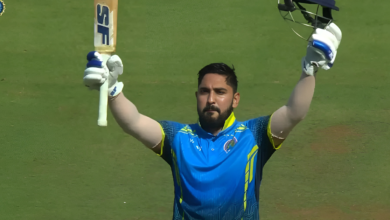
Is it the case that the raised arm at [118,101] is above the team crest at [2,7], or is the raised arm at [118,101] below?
below

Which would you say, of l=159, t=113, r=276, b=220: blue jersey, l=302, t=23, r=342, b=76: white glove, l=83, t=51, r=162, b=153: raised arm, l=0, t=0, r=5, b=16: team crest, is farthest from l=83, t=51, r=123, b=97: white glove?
l=0, t=0, r=5, b=16: team crest

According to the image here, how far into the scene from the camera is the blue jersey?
3854 mm

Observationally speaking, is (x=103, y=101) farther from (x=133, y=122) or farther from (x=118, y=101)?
(x=133, y=122)

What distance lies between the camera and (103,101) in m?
3.64

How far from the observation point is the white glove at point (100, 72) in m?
3.60

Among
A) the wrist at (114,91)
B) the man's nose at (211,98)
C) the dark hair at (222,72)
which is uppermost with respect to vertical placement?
the dark hair at (222,72)

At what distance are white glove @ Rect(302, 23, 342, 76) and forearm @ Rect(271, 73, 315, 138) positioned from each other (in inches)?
3.1

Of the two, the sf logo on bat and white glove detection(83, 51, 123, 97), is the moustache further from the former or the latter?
the sf logo on bat

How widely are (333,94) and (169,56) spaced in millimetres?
2587

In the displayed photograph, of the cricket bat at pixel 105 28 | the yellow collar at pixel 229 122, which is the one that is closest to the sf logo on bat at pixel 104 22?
the cricket bat at pixel 105 28

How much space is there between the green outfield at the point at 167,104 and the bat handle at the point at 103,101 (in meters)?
2.88

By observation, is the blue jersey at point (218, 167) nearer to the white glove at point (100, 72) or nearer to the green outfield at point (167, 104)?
the white glove at point (100, 72)

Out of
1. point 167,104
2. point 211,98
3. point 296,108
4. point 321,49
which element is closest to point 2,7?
point 167,104

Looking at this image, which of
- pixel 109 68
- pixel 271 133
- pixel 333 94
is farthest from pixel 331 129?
pixel 109 68
